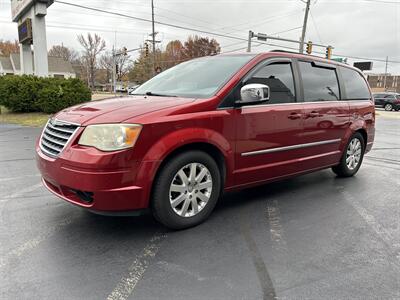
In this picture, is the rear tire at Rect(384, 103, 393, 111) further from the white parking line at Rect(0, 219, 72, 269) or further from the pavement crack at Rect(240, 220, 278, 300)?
the white parking line at Rect(0, 219, 72, 269)

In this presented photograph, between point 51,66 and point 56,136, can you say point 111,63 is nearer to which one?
point 51,66

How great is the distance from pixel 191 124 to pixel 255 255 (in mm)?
1345

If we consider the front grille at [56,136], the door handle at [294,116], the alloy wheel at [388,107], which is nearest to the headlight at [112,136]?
the front grille at [56,136]

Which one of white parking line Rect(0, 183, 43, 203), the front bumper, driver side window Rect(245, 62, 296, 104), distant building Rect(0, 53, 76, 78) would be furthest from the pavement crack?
distant building Rect(0, 53, 76, 78)

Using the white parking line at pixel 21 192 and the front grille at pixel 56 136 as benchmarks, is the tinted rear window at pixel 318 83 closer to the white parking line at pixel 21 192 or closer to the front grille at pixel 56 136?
the front grille at pixel 56 136

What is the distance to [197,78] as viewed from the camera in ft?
13.4

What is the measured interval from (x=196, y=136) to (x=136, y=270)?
1.33 metres

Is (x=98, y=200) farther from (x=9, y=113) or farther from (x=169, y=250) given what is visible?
(x=9, y=113)

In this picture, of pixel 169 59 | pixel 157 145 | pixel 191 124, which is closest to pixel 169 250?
pixel 157 145

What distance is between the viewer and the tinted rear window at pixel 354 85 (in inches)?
210

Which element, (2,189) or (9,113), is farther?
(9,113)

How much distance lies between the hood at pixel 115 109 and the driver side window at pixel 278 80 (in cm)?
105

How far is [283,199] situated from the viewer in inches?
177

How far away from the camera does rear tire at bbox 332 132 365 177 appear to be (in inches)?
214
